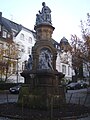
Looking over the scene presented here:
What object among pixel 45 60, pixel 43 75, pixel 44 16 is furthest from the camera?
pixel 44 16

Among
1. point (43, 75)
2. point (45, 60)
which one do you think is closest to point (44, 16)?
point (45, 60)

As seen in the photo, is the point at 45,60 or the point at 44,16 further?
the point at 44,16

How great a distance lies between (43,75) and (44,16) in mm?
3955

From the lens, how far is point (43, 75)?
16609 mm

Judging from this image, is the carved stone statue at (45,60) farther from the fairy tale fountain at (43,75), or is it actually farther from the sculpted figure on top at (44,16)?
the sculpted figure on top at (44,16)

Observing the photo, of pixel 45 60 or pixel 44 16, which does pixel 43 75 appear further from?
pixel 44 16

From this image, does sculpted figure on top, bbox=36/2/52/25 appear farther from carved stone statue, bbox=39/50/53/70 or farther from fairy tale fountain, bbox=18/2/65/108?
carved stone statue, bbox=39/50/53/70

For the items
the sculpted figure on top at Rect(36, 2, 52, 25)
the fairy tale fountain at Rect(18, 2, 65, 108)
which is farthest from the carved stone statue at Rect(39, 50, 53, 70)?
the sculpted figure on top at Rect(36, 2, 52, 25)

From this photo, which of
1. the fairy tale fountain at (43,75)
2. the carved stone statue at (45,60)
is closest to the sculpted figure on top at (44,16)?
the fairy tale fountain at (43,75)

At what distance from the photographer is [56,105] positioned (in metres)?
15.9

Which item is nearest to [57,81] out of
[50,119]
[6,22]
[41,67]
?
[41,67]

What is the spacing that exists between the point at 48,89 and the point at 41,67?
190 cm

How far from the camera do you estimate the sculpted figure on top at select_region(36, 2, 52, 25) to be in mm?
18078

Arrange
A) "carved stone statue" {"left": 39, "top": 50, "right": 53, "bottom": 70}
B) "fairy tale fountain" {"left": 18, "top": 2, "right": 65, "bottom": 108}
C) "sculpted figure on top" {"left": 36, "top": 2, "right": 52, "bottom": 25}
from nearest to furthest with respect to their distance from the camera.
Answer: "fairy tale fountain" {"left": 18, "top": 2, "right": 65, "bottom": 108} < "carved stone statue" {"left": 39, "top": 50, "right": 53, "bottom": 70} < "sculpted figure on top" {"left": 36, "top": 2, "right": 52, "bottom": 25}
